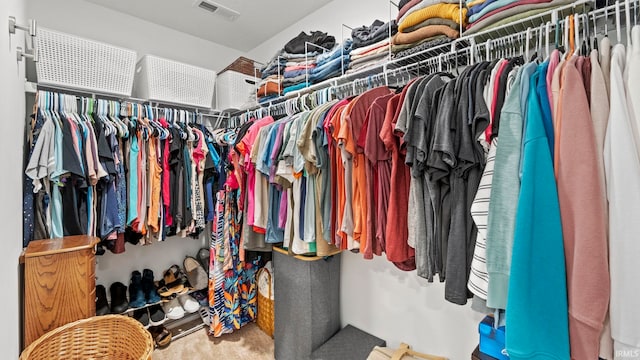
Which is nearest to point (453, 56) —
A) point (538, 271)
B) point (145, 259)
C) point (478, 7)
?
point (478, 7)

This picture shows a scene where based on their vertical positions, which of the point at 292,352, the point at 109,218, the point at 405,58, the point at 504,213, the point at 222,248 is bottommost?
the point at 292,352

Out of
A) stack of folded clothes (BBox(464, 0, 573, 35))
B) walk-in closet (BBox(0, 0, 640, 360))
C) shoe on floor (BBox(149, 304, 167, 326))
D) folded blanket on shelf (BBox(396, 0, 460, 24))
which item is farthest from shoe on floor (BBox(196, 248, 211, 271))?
stack of folded clothes (BBox(464, 0, 573, 35))

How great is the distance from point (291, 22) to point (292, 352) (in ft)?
8.40

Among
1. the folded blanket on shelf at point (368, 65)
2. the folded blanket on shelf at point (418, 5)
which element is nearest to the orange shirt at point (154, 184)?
the folded blanket on shelf at point (368, 65)

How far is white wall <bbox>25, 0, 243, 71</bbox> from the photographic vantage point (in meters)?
1.97

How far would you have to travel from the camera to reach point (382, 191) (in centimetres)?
107

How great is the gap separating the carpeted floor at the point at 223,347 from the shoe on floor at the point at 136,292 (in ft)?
1.17

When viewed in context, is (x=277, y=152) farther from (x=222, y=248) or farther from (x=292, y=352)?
(x=292, y=352)

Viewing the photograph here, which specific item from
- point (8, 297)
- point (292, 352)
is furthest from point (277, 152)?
point (292, 352)

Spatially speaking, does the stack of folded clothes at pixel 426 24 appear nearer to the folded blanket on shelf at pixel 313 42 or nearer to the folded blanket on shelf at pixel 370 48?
the folded blanket on shelf at pixel 370 48

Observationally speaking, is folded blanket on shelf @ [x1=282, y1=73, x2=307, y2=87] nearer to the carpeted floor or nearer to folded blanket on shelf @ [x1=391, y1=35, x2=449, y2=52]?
folded blanket on shelf @ [x1=391, y1=35, x2=449, y2=52]

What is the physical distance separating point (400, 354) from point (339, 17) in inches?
87.4

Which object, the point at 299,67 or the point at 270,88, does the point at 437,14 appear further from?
the point at 270,88

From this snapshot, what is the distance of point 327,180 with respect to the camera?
4.23 feet
